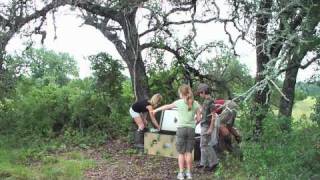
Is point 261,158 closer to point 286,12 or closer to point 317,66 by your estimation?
point 286,12

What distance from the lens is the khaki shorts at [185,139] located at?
968 cm

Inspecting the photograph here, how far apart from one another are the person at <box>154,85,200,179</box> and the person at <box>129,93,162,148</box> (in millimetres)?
1908

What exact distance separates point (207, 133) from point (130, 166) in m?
1.89

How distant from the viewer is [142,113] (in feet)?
40.8

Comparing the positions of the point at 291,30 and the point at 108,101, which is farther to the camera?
the point at 108,101

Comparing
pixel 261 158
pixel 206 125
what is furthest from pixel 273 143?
pixel 206 125

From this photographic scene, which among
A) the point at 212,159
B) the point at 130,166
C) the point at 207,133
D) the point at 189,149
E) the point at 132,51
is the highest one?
the point at 132,51

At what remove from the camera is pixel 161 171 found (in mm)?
10695

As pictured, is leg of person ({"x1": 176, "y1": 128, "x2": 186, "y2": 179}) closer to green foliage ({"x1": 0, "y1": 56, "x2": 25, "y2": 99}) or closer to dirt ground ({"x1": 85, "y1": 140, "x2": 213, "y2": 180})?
dirt ground ({"x1": 85, "y1": 140, "x2": 213, "y2": 180})

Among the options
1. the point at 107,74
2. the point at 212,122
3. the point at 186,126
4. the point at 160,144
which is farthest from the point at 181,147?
the point at 107,74

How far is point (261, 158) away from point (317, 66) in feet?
9.18

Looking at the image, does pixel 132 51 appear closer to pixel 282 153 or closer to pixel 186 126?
pixel 186 126

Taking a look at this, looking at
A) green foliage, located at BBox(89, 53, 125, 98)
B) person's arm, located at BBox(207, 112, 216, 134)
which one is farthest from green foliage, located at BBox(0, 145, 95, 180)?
green foliage, located at BBox(89, 53, 125, 98)

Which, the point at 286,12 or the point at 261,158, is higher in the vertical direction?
the point at 286,12
